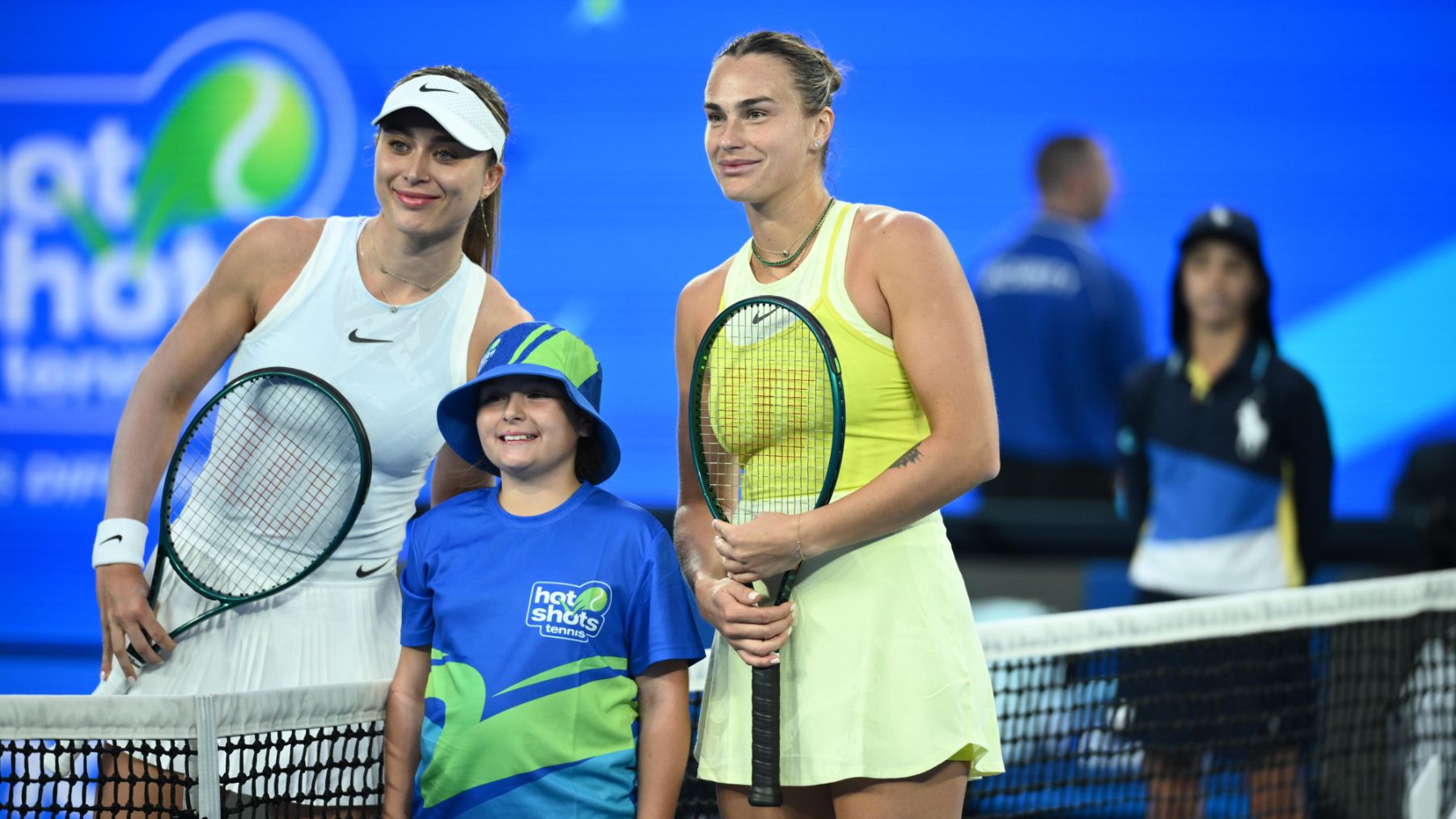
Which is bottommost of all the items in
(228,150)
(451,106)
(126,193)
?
(451,106)

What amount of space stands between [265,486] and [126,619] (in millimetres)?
285

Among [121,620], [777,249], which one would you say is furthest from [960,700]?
[121,620]

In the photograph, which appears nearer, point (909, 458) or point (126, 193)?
point (909, 458)

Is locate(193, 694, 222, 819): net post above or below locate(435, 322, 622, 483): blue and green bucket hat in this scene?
below

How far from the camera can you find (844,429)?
81.4 inches

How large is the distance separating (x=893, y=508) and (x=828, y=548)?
0.10 m

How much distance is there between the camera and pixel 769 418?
83.0 inches

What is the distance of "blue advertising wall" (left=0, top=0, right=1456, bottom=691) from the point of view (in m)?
6.54

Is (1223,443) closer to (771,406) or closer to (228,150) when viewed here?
(771,406)

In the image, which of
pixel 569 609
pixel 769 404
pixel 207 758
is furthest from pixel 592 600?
pixel 207 758

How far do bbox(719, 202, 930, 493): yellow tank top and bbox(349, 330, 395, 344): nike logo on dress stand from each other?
661 mm

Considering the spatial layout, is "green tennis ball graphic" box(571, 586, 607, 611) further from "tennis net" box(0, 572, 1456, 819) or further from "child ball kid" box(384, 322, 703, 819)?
"tennis net" box(0, 572, 1456, 819)

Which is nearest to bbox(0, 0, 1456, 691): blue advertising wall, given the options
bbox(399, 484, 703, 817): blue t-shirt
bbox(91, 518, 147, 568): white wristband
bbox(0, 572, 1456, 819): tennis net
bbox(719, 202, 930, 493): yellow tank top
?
bbox(0, 572, 1456, 819): tennis net

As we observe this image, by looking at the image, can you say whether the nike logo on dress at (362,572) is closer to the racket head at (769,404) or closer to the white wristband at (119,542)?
the white wristband at (119,542)
